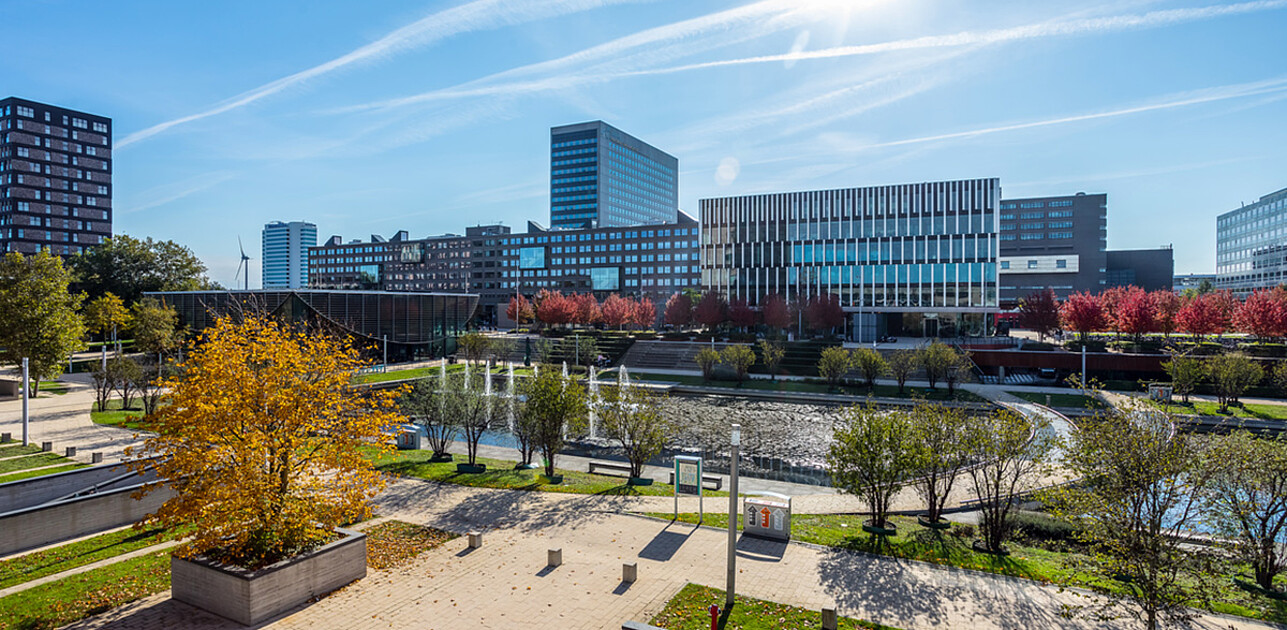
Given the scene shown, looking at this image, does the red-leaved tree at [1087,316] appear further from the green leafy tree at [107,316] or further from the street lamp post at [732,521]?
the green leafy tree at [107,316]

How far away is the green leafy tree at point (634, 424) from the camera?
21719mm

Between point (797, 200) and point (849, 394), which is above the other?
point (797, 200)

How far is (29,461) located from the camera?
2120cm

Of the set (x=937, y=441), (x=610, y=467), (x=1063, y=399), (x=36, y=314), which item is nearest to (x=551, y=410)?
(x=610, y=467)

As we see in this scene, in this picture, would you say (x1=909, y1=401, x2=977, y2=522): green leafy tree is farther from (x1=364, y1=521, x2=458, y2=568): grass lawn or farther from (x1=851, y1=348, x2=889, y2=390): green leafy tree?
(x1=851, y1=348, x2=889, y2=390): green leafy tree

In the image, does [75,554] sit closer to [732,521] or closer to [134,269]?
[732,521]

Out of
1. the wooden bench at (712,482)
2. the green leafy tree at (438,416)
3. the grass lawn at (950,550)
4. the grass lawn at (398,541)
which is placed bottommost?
the wooden bench at (712,482)

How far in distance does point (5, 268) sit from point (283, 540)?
33659mm

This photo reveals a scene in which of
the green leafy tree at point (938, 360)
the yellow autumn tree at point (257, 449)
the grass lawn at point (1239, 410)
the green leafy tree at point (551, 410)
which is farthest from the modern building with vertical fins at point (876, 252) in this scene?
the yellow autumn tree at point (257, 449)

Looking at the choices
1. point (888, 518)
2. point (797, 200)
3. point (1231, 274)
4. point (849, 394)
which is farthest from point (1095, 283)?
point (888, 518)

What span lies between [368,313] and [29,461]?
3772 cm

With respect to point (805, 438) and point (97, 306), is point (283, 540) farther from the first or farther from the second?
point (97, 306)

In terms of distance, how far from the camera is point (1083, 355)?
4334 cm

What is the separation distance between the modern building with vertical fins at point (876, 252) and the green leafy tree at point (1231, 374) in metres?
35.4
